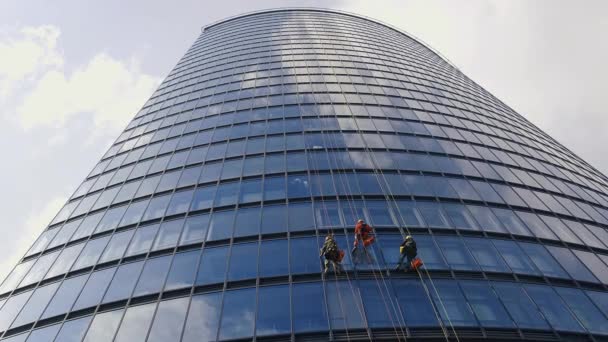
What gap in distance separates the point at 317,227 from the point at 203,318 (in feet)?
20.1

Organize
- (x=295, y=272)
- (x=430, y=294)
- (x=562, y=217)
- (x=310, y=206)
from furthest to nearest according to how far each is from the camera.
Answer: (x=562, y=217) → (x=310, y=206) → (x=295, y=272) → (x=430, y=294)

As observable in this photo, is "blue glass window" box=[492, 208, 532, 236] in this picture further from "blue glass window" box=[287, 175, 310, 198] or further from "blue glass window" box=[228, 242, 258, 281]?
"blue glass window" box=[228, 242, 258, 281]

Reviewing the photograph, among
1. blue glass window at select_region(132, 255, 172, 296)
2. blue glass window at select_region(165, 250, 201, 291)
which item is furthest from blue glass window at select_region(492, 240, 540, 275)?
blue glass window at select_region(132, 255, 172, 296)

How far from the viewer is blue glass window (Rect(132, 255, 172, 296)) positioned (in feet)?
55.6

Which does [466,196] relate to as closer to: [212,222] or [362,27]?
[212,222]

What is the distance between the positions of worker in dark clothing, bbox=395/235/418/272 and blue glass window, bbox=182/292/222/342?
21.9ft

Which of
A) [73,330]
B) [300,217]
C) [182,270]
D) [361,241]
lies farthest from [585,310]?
[73,330]

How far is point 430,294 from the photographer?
15.4 meters

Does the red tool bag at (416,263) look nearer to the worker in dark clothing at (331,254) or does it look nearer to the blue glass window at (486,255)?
the worker in dark clothing at (331,254)

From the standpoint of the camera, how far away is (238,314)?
15.0 m

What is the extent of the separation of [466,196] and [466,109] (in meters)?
13.9

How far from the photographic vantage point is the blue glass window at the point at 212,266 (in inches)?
661

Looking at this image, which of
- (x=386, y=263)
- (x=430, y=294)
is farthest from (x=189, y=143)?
(x=430, y=294)

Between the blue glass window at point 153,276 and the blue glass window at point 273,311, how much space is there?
14.0ft
